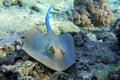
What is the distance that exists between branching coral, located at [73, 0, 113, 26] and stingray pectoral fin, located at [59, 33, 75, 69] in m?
1.91

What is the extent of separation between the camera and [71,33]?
534 centimetres

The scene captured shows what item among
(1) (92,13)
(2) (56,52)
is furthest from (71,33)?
(2) (56,52)

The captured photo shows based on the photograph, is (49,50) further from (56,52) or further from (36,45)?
(36,45)

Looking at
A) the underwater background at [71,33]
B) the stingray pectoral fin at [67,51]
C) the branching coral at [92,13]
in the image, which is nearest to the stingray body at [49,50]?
the stingray pectoral fin at [67,51]

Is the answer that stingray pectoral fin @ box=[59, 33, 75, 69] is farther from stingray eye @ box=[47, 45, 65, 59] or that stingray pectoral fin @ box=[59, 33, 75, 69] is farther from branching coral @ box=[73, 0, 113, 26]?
branching coral @ box=[73, 0, 113, 26]

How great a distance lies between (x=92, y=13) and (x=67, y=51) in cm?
261


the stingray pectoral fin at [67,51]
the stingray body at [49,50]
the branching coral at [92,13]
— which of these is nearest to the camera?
the stingray body at [49,50]

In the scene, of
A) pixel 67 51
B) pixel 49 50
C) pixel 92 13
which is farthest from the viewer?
pixel 92 13

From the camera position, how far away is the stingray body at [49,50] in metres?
3.45

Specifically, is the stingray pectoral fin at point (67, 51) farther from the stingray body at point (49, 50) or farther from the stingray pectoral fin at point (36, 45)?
the stingray pectoral fin at point (36, 45)

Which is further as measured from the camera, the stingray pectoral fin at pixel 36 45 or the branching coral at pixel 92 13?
the branching coral at pixel 92 13

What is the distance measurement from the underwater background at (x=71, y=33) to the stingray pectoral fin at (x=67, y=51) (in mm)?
153

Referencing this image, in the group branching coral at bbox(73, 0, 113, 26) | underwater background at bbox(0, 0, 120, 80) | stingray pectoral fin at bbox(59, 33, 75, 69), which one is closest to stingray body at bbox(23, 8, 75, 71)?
stingray pectoral fin at bbox(59, 33, 75, 69)

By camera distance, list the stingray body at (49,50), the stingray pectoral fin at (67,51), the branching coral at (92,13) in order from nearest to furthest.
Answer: the stingray body at (49,50) → the stingray pectoral fin at (67,51) → the branching coral at (92,13)
